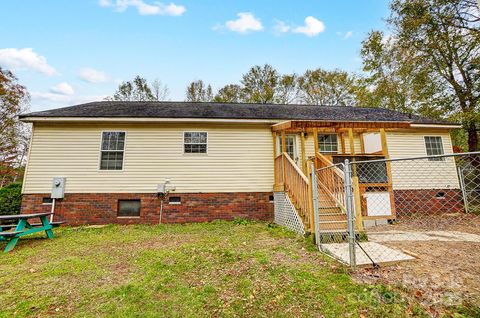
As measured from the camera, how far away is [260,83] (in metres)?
21.8

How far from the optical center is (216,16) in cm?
1120

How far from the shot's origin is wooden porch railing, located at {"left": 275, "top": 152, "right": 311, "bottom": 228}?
5.25m

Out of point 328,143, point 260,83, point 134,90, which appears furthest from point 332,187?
point 134,90

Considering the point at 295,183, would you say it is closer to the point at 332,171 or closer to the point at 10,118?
the point at 332,171

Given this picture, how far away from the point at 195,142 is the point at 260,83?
603 inches

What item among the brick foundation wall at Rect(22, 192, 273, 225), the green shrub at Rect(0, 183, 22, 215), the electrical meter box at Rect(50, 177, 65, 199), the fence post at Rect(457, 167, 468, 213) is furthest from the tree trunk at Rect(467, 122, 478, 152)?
the green shrub at Rect(0, 183, 22, 215)

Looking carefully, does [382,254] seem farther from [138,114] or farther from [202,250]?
[138,114]

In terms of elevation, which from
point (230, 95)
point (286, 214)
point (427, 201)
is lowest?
point (286, 214)

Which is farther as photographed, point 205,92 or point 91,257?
point 205,92

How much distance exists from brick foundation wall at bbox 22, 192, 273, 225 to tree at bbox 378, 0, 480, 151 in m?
10.8

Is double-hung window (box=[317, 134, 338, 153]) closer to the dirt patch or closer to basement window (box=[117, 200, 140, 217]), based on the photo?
the dirt patch

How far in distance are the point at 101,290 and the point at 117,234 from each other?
3732 millimetres

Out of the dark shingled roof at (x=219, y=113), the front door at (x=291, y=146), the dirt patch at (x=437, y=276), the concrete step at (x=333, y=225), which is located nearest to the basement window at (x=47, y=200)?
the dark shingled roof at (x=219, y=113)

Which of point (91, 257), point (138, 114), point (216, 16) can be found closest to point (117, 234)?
point (91, 257)
